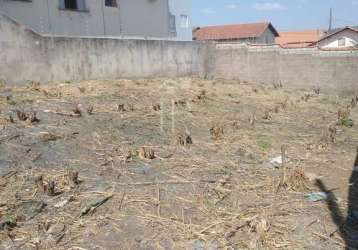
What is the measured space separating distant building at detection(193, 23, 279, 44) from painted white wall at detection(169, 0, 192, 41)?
9.48 metres

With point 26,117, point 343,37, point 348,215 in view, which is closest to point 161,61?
point 26,117

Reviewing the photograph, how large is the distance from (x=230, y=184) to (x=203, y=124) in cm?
342

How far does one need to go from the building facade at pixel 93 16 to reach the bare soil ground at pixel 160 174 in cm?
531

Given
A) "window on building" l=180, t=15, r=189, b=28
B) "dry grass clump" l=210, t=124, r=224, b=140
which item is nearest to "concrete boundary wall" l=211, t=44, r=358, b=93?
"dry grass clump" l=210, t=124, r=224, b=140

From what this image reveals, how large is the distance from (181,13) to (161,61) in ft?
40.3

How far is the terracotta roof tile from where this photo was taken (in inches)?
1468

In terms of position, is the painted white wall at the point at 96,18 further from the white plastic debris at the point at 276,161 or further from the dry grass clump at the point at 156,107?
the white plastic debris at the point at 276,161

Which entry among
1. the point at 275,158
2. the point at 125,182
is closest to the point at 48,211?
the point at 125,182

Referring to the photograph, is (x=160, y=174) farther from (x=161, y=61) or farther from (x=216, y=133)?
(x=161, y=61)

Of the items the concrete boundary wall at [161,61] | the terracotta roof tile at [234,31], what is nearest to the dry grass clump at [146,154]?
the concrete boundary wall at [161,61]

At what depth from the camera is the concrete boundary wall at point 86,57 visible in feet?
32.8

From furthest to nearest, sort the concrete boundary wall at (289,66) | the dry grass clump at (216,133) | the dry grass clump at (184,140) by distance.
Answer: the concrete boundary wall at (289,66) → the dry grass clump at (216,133) → the dry grass clump at (184,140)

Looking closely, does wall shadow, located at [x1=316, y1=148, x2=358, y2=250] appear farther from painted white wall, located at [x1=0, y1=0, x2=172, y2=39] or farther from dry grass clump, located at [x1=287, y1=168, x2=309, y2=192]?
painted white wall, located at [x1=0, y1=0, x2=172, y2=39]

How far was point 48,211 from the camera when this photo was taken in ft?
13.8
